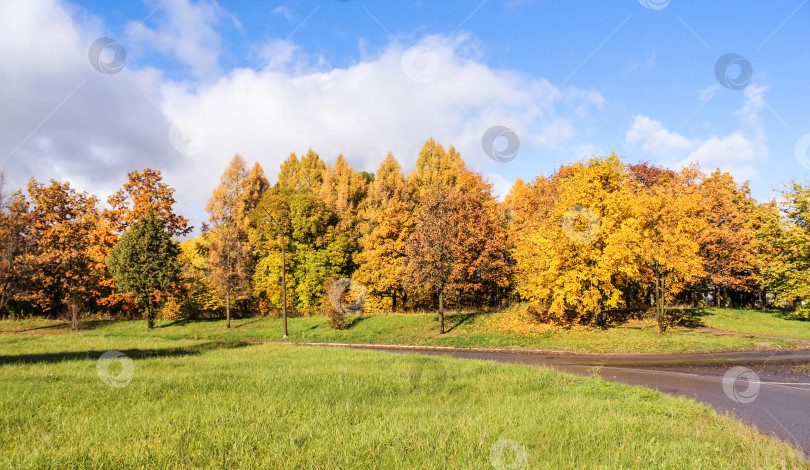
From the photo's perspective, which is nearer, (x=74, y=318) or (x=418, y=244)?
(x=418, y=244)

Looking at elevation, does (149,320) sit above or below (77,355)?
below

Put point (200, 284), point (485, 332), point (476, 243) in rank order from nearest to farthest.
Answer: point (485, 332) < point (476, 243) < point (200, 284)

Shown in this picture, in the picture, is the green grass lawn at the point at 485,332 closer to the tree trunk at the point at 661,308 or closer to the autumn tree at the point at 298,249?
the tree trunk at the point at 661,308

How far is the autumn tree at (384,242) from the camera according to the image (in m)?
39.1

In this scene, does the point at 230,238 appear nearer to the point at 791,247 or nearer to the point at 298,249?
the point at 298,249

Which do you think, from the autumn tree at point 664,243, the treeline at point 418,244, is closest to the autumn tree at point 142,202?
the treeline at point 418,244

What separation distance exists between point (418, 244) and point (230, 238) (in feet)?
66.0

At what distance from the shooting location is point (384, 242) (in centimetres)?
3984

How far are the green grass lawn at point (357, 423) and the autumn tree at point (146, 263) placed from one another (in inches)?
1141

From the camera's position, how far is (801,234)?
29.2m

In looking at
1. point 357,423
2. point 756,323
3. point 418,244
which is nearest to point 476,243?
point 418,244

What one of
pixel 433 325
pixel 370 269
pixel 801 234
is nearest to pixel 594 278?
pixel 433 325

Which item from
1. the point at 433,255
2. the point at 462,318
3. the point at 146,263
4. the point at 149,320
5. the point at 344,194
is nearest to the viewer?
the point at 433,255

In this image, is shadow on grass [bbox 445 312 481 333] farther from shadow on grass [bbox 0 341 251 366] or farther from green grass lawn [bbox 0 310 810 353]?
shadow on grass [bbox 0 341 251 366]
